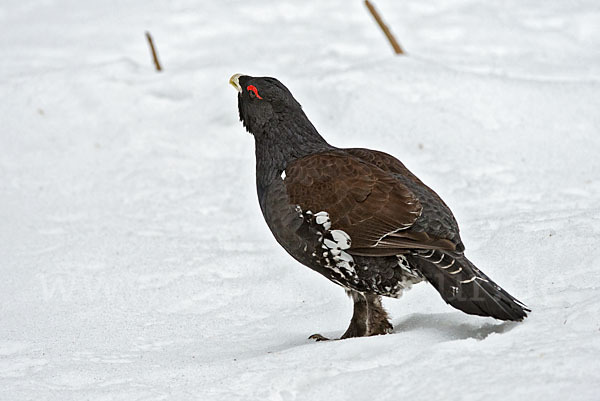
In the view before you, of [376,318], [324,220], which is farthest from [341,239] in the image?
[376,318]

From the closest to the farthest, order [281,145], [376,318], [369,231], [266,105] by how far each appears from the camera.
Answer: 1. [369,231]
2. [376,318]
3. [281,145]
4. [266,105]

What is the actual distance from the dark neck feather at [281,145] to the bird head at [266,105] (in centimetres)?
2

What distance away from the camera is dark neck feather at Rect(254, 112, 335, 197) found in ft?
14.1

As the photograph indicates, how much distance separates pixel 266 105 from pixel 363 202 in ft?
3.10

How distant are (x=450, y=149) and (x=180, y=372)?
3.94m

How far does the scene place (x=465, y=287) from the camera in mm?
3639

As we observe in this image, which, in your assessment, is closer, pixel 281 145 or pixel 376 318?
pixel 376 318

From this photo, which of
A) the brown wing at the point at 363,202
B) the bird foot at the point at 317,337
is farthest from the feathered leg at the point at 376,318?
the brown wing at the point at 363,202

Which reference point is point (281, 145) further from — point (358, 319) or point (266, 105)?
point (358, 319)

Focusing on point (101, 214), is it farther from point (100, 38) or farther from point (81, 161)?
point (100, 38)

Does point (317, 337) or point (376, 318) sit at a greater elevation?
point (376, 318)

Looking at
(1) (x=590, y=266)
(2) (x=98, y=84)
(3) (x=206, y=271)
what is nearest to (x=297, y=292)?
(3) (x=206, y=271)

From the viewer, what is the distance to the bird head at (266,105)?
4.48m

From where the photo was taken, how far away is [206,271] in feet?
18.3
